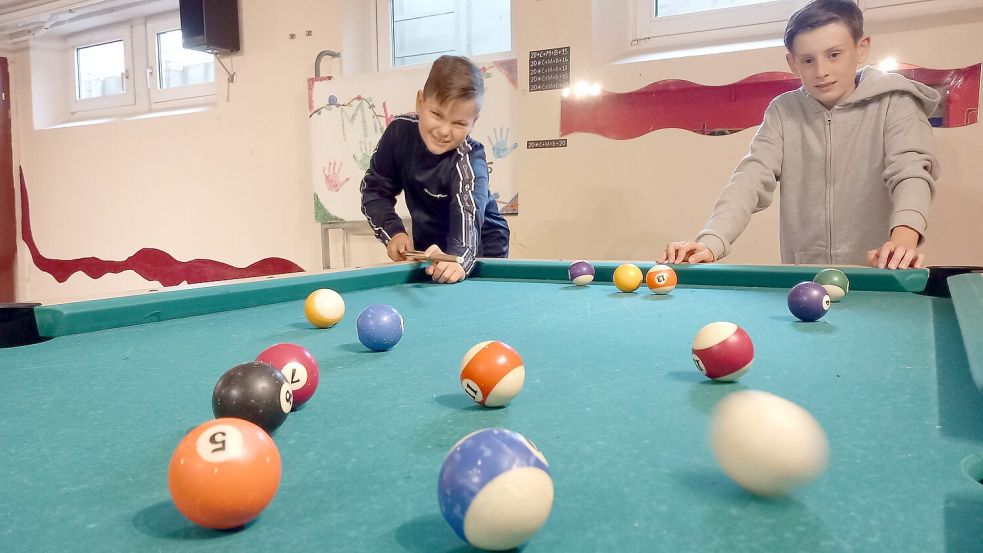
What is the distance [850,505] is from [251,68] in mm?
5594

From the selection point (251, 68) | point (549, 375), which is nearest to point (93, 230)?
point (251, 68)

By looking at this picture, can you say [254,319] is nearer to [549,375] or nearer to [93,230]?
[549,375]

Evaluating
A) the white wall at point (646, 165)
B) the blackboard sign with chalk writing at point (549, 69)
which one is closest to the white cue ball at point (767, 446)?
the white wall at point (646, 165)

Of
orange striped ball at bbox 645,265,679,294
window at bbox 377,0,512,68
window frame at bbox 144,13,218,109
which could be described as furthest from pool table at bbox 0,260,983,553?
window frame at bbox 144,13,218,109

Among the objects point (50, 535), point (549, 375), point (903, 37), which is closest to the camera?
point (50, 535)

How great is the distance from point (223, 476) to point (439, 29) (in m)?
4.71

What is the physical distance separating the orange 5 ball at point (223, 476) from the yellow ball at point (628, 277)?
1747 mm

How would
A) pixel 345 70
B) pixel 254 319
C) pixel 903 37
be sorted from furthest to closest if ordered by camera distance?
1. pixel 345 70
2. pixel 903 37
3. pixel 254 319

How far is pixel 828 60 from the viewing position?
2.51m

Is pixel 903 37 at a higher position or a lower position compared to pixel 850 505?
higher

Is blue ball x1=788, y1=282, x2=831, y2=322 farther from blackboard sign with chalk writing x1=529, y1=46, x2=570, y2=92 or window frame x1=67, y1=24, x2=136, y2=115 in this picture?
window frame x1=67, y1=24, x2=136, y2=115

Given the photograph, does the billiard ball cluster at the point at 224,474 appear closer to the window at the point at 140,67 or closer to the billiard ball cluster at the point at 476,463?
the billiard ball cluster at the point at 476,463

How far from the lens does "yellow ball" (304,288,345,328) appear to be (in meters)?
1.75

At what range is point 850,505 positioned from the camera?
0.64m
